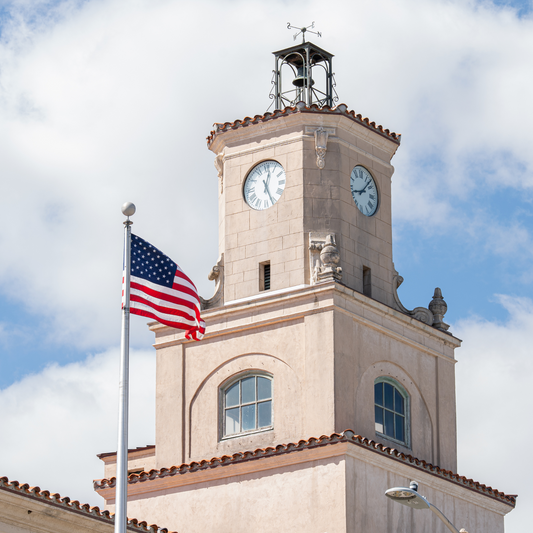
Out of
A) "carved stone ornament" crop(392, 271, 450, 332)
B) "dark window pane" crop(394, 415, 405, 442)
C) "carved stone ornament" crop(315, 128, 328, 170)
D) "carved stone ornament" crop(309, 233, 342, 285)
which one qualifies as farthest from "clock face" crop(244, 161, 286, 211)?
"dark window pane" crop(394, 415, 405, 442)

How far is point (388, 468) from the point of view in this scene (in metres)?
35.2

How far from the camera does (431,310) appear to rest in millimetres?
39781

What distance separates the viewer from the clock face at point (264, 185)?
3881 centimetres

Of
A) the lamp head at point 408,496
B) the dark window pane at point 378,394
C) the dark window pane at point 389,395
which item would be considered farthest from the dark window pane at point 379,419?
the lamp head at point 408,496

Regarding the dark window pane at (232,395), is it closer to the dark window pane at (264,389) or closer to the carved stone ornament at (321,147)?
the dark window pane at (264,389)

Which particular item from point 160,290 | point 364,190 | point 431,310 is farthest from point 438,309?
point 160,290

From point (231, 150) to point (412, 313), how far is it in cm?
655

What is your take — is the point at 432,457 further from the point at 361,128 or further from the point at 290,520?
the point at 361,128

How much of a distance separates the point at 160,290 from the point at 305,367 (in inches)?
392

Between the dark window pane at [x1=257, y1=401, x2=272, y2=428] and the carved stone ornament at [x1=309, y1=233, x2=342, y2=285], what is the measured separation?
328 cm

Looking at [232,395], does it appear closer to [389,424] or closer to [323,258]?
[389,424]

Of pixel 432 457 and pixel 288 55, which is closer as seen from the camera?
pixel 432 457

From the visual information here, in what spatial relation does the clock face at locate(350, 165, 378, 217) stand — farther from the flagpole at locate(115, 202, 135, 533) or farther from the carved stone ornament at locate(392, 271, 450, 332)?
the flagpole at locate(115, 202, 135, 533)

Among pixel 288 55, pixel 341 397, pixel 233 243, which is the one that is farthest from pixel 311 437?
pixel 288 55
